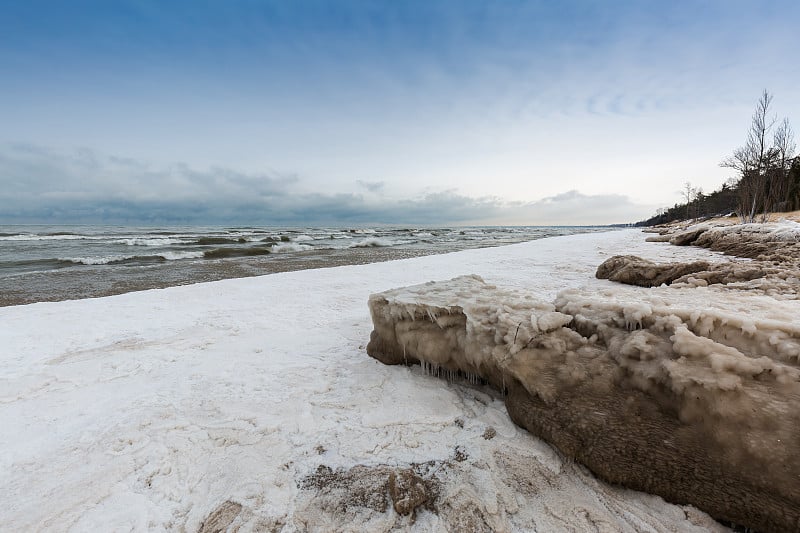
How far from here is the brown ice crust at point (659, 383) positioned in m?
1.56

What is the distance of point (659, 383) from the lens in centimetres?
190

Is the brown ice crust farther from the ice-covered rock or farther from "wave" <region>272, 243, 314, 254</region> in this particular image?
"wave" <region>272, 243, 314, 254</region>

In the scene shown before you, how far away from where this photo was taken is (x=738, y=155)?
24.3 meters

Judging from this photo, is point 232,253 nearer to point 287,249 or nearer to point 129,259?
point 287,249

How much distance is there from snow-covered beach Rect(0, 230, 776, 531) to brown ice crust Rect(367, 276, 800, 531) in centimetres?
16

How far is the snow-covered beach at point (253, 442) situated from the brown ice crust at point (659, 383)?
6.3 inches

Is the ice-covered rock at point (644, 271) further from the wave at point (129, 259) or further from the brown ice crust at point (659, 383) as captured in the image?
the wave at point (129, 259)

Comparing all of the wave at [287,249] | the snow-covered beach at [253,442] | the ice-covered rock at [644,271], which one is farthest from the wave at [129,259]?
the ice-covered rock at [644,271]

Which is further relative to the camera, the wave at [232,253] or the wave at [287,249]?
the wave at [287,249]

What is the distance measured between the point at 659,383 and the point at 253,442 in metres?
Result: 2.60

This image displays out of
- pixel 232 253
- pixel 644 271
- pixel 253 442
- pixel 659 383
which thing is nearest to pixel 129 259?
pixel 232 253

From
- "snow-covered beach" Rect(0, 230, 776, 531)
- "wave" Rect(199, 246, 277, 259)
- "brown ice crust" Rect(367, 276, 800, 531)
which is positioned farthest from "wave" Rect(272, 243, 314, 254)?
"brown ice crust" Rect(367, 276, 800, 531)

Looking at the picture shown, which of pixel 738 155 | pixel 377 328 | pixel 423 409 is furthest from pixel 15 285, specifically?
pixel 738 155

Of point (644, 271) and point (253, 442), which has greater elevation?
point (644, 271)
